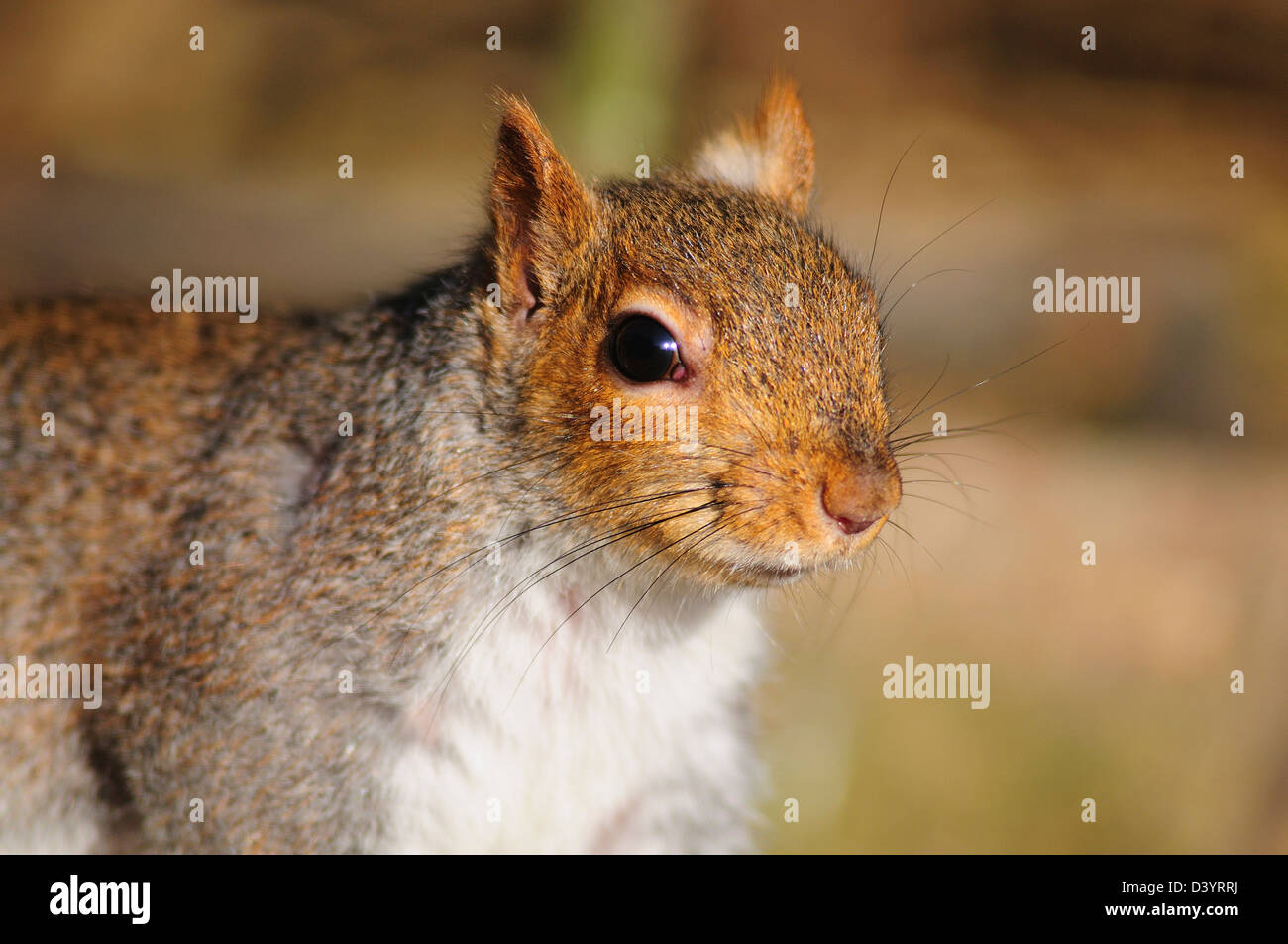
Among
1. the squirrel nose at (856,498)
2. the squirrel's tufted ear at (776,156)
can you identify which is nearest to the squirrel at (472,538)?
the squirrel nose at (856,498)

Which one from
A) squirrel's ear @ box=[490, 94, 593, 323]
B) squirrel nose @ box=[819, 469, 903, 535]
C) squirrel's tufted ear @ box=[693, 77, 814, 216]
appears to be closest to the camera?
squirrel nose @ box=[819, 469, 903, 535]

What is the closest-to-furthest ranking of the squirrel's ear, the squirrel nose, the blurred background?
the squirrel nose, the squirrel's ear, the blurred background

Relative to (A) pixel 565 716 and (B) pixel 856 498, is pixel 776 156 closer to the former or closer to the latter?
(B) pixel 856 498

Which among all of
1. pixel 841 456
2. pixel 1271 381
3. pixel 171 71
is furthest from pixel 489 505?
pixel 1271 381

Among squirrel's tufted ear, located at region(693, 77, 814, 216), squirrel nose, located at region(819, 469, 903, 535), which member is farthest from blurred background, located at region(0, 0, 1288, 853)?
squirrel nose, located at region(819, 469, 903, 535)

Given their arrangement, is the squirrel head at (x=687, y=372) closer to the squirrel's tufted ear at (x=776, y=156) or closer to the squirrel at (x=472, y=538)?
the squirrel at (x=472, y=538)

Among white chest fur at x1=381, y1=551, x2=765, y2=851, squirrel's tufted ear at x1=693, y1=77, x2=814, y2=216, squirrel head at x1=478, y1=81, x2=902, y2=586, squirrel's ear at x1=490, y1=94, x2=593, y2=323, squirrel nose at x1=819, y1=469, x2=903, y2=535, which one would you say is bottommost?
white chest fur at x1=381, y1=551, x2=765, y2=851

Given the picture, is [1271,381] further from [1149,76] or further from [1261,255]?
[1149,76]

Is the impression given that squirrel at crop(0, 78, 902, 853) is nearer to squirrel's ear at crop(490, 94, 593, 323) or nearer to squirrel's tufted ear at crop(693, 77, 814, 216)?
squirrel's ear at crop(490, 94, 593, 323)
